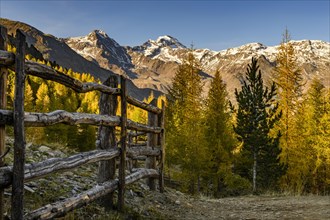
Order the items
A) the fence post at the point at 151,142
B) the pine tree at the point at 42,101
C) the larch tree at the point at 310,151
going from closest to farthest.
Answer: the fence post at the point at 151,142 → the larch tree at the point at 310,151 → the pine tree at the point at 42,101

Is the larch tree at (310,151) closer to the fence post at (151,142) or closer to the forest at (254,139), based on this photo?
the forest at (254,139)

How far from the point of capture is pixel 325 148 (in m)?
24.2

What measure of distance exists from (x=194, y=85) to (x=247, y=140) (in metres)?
12.5

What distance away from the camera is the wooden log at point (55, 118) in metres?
4.26

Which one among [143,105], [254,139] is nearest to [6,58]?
[143,105]

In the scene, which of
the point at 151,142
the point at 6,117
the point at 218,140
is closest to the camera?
the point at 6,117

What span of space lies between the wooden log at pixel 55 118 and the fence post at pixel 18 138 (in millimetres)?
129

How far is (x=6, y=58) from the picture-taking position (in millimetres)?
4266

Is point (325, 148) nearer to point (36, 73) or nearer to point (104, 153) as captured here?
point (104, 153)

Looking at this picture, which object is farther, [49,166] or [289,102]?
[289,102]

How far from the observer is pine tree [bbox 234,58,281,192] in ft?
73.5

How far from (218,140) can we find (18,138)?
69.4 feet

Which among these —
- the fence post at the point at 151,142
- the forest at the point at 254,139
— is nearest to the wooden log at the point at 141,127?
the fence post at the point at 151,142

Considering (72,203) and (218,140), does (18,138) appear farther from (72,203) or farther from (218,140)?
(218,140)
